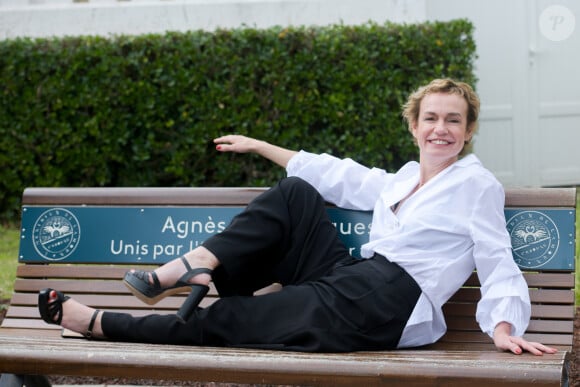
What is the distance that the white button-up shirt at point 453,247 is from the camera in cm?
346

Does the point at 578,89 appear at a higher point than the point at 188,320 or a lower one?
higher

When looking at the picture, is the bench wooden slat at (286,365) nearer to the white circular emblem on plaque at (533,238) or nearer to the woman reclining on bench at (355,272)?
the woman reclining on bench at (355,272)

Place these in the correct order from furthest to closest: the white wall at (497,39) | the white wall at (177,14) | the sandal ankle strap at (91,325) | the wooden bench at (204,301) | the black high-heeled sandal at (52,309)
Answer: the white wall at (497,39)
the white wall at (177,14)
the sandal ankle strap at (91,325)
the black high-heeled sandal at (52,309)
the wooden bench at (204,301)

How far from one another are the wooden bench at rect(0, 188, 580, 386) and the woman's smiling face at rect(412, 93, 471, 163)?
33 cm

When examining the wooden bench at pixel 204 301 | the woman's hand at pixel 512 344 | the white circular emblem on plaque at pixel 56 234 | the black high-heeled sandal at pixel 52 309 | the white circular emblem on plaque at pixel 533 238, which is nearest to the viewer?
the wooden bench at pixel 204 301

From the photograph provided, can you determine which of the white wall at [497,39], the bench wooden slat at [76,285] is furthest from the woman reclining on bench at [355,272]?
the white wall at [497,39]

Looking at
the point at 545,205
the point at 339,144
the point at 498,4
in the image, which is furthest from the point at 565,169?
the point at 545,205

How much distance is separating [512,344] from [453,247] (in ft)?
1.45

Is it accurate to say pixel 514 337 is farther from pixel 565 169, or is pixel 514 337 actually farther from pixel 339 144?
pixel 565 169

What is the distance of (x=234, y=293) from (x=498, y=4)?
240 inches

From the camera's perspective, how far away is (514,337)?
336 centimetres

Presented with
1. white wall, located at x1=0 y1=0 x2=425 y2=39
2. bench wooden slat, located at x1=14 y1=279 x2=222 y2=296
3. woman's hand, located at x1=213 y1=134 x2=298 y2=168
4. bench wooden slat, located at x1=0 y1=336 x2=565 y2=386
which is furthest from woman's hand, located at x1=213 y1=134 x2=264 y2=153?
white wall, located at x1=0 y1=0 x2=425 y2=39

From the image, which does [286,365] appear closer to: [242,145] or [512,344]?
[512,344]

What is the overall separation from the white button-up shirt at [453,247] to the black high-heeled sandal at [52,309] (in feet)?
3.47
